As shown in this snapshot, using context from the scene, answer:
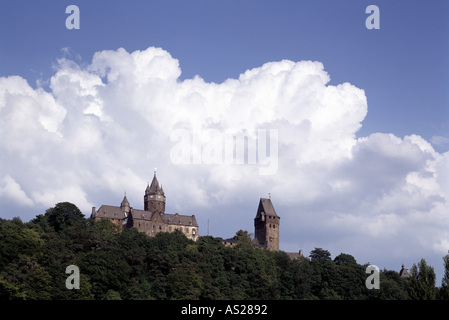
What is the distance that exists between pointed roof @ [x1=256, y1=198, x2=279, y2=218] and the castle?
54.3ft

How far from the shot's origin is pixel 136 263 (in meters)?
103

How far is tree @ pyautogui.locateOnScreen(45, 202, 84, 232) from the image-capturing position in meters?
118

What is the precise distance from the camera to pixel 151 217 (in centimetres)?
14188

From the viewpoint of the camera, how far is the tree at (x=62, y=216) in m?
118

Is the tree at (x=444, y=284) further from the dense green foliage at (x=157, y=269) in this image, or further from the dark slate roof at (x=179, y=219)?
the dark slate roof at (x=179, y=219)

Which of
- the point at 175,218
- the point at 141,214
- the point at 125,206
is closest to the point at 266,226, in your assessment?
the point at 175,218

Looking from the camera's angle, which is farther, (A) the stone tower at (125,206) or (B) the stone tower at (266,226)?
(B) the stone tower at (266,226)

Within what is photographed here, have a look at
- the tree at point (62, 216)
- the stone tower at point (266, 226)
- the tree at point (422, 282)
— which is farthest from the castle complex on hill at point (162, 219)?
the tree at point (422, 282)

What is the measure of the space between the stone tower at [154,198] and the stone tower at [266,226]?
22.0 meters

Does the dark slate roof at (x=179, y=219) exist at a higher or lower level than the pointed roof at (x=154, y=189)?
lower

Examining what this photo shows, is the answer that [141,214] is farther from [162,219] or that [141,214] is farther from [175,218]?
[175,218]

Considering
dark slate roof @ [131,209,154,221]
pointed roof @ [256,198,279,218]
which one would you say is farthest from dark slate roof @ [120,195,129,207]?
Answer: pointed roof @ [256,198,279,218]
